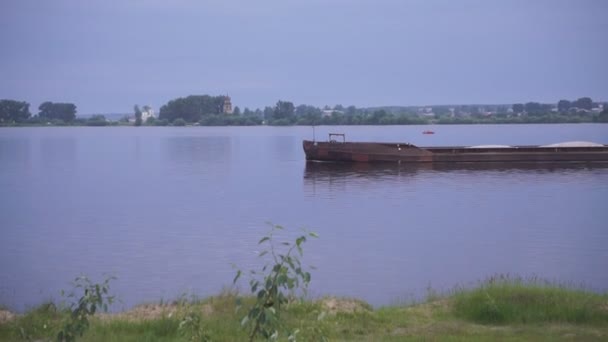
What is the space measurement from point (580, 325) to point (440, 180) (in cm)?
3653

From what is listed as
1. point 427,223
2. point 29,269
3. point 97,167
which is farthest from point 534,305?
point 97,167

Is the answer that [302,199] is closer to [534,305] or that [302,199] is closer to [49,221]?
[49,221]

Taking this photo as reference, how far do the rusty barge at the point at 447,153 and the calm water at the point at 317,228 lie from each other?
3.60 meters

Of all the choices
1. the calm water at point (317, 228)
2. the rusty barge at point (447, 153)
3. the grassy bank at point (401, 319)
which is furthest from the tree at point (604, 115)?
the grassy bank at point (401, 319)

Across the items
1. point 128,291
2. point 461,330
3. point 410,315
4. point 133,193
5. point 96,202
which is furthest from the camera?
point 133,193

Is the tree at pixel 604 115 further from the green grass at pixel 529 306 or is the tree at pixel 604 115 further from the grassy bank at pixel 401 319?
the green grass at pixel 529 306

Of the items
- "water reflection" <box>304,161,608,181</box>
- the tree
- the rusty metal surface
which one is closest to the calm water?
"water reflection" <box>304,161,608,181</box>

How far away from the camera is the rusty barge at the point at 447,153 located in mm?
56031

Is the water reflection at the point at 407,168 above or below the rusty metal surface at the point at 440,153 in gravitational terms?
below

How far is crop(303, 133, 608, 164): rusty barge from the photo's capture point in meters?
56.0

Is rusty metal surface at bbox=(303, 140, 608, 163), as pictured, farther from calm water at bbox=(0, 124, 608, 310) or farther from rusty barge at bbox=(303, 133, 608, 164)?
calm water at bbox=(0, 124, 608, 310)

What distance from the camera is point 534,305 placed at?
11.4 meters

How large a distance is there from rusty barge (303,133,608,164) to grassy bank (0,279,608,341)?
143 feet

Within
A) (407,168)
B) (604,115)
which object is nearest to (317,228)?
(407,168)
